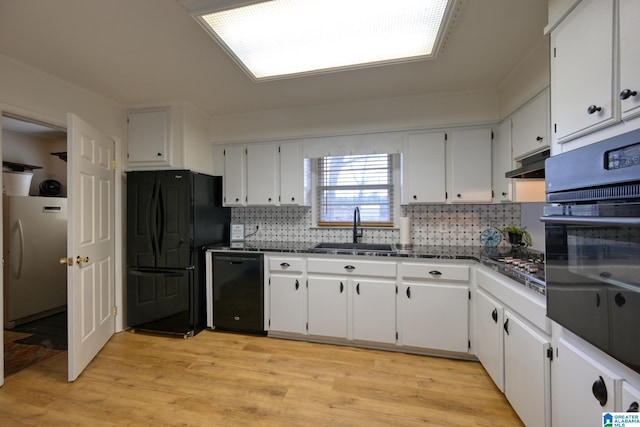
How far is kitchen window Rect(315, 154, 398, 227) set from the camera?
9.78 ft

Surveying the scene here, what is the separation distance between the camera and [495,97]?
8.14 ft

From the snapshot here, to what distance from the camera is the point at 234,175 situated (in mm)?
3090

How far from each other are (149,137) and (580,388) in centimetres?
364

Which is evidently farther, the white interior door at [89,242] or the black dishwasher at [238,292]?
the black dishwasher at [238,292]

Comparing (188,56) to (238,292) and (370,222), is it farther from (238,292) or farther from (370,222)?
(370,222)

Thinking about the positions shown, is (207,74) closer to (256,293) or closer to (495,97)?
(256,293)

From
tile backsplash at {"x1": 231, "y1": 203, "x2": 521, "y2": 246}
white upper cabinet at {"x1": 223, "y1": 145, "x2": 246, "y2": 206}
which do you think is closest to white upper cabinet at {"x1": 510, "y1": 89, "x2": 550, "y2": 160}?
tile backsplash at {"x1": 231, "y1": 203, "x2": 521, "y2": 246}

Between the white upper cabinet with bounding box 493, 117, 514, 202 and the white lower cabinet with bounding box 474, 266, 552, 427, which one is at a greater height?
the white upper cabinet with bounding box 493, 117, 514, 202

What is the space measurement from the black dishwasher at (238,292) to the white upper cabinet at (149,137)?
1.20 m

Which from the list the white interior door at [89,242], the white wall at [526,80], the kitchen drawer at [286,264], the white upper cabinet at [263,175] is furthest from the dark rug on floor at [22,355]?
the white wall at [526,80]

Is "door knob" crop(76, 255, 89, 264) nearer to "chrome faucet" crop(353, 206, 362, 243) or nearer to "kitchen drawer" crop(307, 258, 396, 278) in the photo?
"kitchen drawer" crop(307, 258, 396, 278)

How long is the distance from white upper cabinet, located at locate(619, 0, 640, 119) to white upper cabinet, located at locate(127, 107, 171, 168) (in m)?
3.18

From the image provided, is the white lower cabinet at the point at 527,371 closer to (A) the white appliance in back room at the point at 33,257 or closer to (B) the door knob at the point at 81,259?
(B) the door knob at the point at 81,259

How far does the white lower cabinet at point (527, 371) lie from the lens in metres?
1.28
